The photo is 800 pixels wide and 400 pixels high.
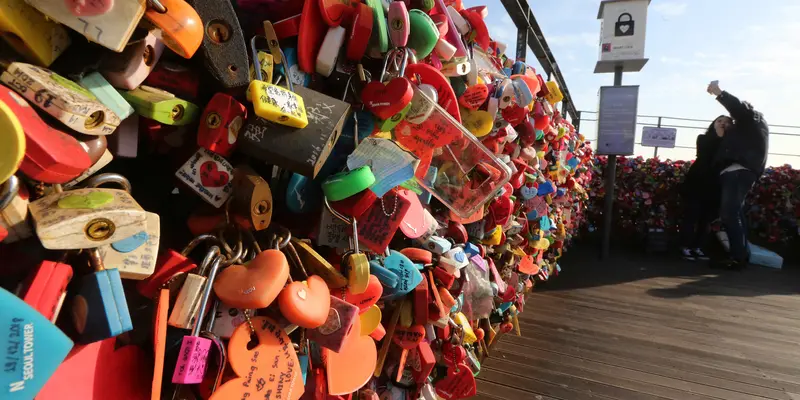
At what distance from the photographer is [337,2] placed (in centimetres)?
75

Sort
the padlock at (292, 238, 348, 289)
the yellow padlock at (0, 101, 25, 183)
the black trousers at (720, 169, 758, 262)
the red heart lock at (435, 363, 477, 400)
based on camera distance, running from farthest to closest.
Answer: the black trousers at (720, 169, 758, 262), the red heart lock at (435, 363, 477, 400), the padlock at (292, 238, 348, 289), the yellow padlock at (0, 101, 25, 183)

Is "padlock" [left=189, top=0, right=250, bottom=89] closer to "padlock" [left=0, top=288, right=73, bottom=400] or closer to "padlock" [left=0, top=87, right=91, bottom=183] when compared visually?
"padlock" [left=0, top=87, right=91, bottom=183]

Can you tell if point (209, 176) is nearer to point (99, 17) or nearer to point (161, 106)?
point (161, 106)

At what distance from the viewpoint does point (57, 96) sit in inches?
16.1

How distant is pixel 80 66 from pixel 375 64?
0.52 metres

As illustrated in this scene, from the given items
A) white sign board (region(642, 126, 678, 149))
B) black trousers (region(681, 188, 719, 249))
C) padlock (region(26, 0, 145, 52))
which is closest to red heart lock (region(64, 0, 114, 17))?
padlock (region(26, 0, 145, 52))

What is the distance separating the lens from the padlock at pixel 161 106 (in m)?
0.52

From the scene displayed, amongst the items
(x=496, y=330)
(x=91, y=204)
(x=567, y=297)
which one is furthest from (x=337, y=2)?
(x=567, y=297)

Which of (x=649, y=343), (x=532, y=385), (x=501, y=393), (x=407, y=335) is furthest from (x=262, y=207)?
(x=649, y=343)

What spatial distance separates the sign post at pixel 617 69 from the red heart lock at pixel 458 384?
17.8 ft

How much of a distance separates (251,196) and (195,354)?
0.21 metres

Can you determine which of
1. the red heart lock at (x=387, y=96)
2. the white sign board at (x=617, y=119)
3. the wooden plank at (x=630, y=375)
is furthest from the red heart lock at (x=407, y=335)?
the white sign board at (x=617, y=119)

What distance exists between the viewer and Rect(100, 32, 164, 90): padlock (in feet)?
1.65

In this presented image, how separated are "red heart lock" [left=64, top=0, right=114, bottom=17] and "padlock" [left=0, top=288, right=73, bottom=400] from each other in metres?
0.25
